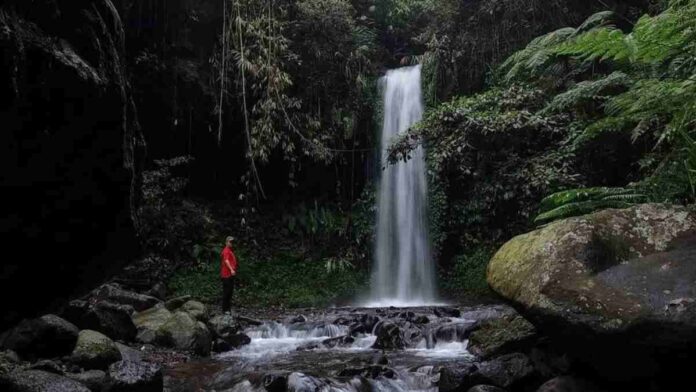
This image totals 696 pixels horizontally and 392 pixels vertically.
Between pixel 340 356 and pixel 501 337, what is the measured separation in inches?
86.6

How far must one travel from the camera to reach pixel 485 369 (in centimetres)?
556

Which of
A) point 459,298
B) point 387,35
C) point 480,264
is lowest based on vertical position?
point 459,298

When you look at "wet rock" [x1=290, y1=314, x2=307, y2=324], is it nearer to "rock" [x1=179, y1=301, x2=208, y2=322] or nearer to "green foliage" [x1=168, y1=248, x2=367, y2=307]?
"rock" [x1=179, y1=301, x2=208, y2=322]

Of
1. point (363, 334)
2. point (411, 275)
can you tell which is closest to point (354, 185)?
point (411, 275)

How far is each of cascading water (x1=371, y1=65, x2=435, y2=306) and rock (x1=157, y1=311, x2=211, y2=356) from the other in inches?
264

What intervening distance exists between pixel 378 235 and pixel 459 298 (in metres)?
2.84

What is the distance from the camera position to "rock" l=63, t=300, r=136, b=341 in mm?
7238

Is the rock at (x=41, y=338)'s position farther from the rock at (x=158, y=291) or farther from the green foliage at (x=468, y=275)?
Result: the green foliage at (x=468, y=275)

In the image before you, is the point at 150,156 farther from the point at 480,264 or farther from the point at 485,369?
the point at 485,369

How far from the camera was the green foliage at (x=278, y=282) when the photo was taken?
13.7 metres

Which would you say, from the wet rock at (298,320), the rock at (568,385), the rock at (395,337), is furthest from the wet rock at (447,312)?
the rock at (568,385)

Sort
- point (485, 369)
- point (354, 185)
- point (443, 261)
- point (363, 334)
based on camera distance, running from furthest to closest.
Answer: point (354, 185)
point (443, 261)
point (363, 334)
point (485, 369)

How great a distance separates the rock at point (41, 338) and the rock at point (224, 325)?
8.60ft

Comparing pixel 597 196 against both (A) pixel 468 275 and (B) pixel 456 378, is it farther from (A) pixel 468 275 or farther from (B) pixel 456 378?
(A) pixel 468 275
